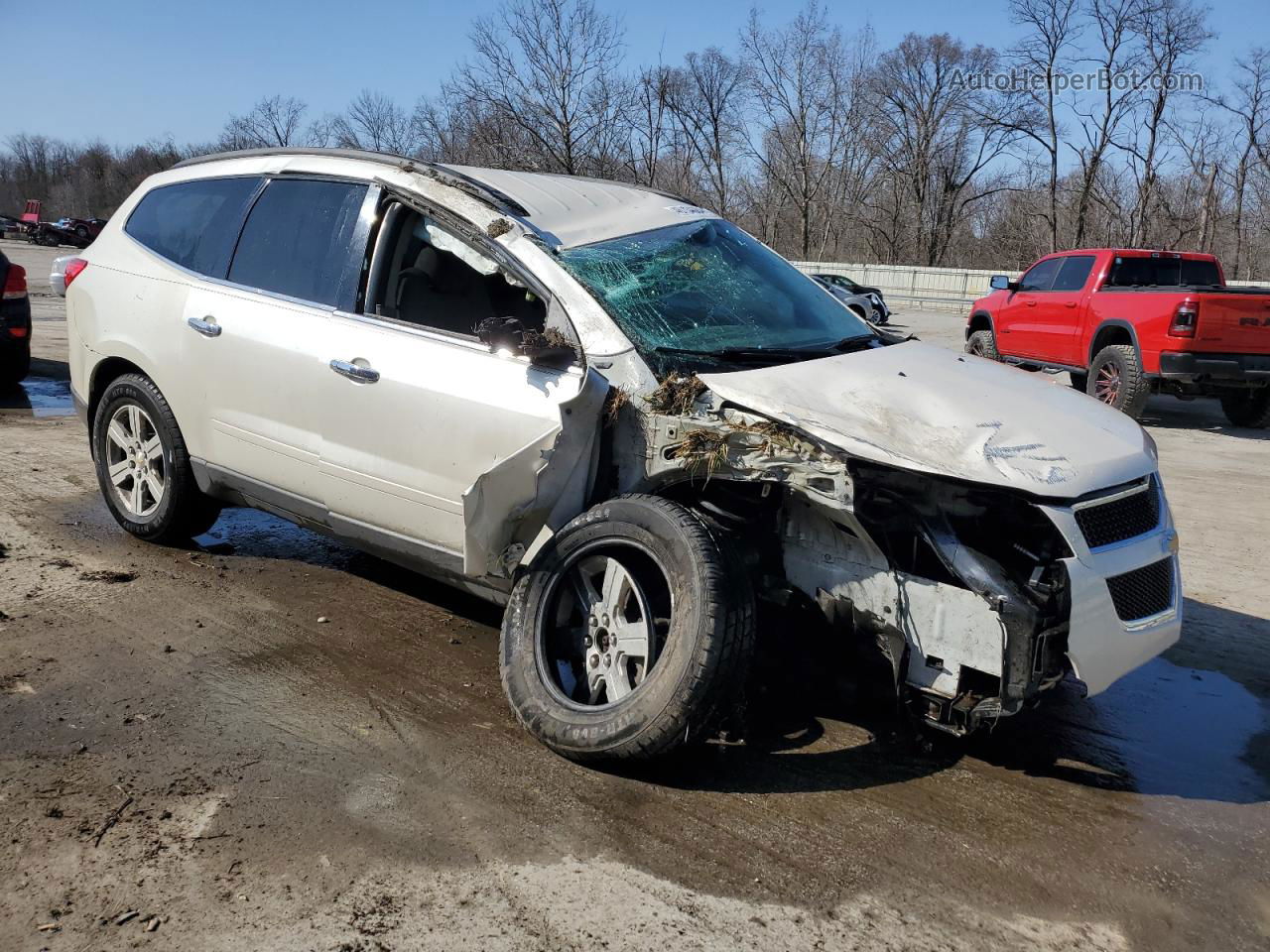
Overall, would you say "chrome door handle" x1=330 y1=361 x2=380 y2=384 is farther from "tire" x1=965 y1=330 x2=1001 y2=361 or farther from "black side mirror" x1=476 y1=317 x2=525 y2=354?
"tire" x1=965 y1=330 x2=1001 y2=361

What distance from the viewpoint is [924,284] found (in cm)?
3903

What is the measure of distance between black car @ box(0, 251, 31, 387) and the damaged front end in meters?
8.74

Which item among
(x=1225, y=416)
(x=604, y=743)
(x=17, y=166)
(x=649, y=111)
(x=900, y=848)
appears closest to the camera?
(x=900, y=848)

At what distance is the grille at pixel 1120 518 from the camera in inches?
125

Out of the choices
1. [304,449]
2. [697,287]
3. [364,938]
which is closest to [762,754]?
[364,938]

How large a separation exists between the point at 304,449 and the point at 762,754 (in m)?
2.18

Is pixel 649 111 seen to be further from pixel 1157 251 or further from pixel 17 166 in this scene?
pixel 17 166

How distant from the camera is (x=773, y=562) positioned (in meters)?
3.56

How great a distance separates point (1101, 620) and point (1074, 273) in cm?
1130

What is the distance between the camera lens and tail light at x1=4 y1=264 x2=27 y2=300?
9781mm

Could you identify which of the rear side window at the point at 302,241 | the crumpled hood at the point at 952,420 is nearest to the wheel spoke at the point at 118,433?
the rear side window at the point at 302,241

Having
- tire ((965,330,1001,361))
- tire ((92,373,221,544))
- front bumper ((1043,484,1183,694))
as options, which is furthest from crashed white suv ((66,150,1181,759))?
tire ((965,330,1001,361))

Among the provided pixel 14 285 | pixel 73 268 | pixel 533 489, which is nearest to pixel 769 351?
pixel 533 489

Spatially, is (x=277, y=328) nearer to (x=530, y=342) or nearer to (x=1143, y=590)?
(x=530, y=342)
